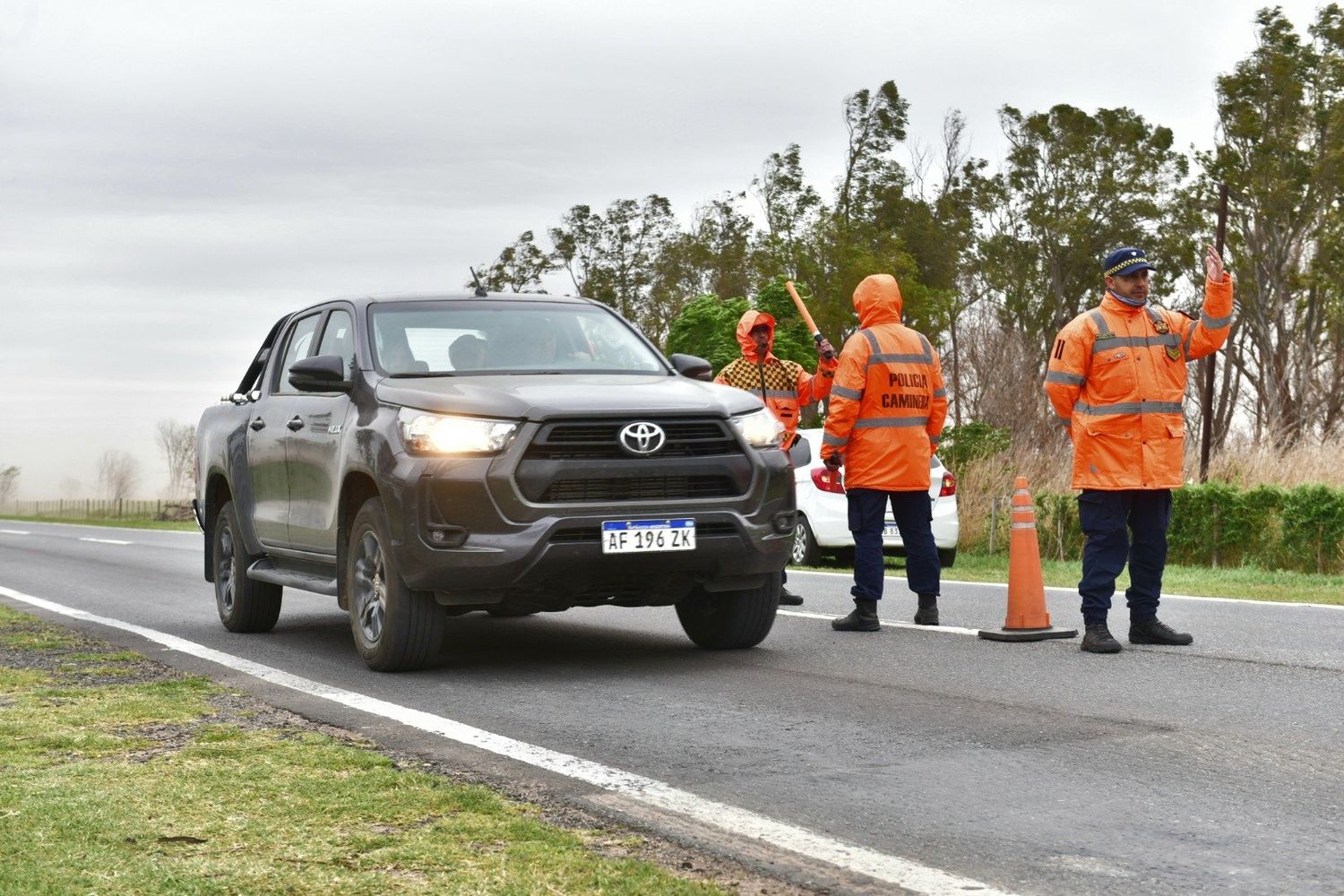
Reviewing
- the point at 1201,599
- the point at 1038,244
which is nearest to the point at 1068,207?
the point at 1038,244

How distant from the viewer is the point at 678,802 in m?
5.00

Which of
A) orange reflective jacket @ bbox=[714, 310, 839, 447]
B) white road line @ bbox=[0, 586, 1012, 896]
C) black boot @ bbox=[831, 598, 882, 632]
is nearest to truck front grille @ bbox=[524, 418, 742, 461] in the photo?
white road line @ bbox=[0, 586, 1012, 896]

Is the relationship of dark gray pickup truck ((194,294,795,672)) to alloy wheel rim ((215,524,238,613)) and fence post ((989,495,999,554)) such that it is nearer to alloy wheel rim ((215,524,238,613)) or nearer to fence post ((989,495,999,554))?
alloy wheel rim ((215,524,238,613))

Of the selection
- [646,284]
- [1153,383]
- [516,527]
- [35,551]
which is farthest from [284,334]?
[646,284]

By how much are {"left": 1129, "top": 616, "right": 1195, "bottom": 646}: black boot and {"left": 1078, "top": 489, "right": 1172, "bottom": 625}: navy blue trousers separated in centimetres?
4

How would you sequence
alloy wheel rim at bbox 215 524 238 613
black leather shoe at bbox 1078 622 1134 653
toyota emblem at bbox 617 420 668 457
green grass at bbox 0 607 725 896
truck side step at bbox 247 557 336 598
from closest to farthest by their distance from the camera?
green grass at bbox 0 607 725 896
toyota emblem at bbox 617 420 668 457
black leather shoe at bbox 1078 622 1134 653
truck side step at bbox 247 557 336 598
alloy wheel rim at bbox 215 524 238 613

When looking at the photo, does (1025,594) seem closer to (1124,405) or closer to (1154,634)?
(1154,634)

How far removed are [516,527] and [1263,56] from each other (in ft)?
150

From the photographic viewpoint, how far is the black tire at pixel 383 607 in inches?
311

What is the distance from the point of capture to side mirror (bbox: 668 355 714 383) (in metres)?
8.84

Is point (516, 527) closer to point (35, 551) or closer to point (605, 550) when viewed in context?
point (605, 550)

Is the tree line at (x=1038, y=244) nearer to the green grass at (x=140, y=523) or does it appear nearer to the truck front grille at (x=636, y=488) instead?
the green grass at (x=140, y=523)

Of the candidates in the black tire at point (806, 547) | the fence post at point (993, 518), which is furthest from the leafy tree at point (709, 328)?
the black tire at point (806, 547)

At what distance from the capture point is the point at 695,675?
792 centimetres
